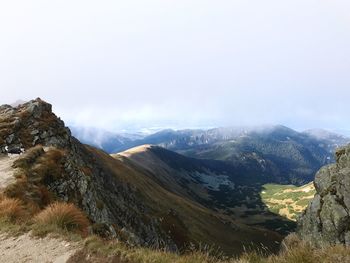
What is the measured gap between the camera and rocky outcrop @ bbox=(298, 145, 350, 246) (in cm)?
3053

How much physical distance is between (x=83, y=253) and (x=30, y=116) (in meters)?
47.5

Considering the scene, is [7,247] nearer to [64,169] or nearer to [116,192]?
[64,169]

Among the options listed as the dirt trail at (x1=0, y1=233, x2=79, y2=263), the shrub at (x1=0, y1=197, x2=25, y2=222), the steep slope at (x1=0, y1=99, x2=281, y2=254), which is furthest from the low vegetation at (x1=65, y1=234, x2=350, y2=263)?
the shrub at (x1=0, y1=197, x2=25, y2=222)

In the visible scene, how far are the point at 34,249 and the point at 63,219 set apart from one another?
2.19 m

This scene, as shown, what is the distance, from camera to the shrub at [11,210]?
66.1 ft

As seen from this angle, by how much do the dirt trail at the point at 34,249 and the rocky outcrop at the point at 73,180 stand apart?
368 centimetres

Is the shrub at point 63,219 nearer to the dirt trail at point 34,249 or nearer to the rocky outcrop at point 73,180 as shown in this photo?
the dirt trail at point 34,249

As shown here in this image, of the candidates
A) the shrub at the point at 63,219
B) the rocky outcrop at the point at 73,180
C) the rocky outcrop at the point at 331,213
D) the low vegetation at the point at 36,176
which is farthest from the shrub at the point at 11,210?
the rocky outcrop at the point at 331,213

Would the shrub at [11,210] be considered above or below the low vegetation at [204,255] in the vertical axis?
below

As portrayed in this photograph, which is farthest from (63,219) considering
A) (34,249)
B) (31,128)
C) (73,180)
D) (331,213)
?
(31,128)

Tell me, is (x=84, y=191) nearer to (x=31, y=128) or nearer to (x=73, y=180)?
(x=73, y=180)

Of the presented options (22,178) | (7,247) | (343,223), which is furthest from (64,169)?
(343,223)

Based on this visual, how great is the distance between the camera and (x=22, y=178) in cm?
2950

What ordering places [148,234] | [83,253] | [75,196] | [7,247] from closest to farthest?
1. [83,253]
2. [7,247]
3. [75,196]
4. [148,234]
